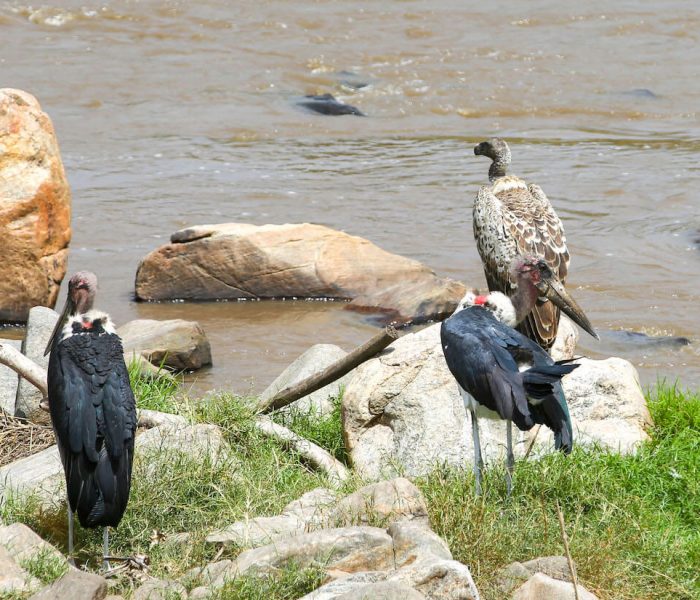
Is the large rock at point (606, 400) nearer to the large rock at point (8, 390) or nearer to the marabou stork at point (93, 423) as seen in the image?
the marabou stork at point (93, 423)

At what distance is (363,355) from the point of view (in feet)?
18.7

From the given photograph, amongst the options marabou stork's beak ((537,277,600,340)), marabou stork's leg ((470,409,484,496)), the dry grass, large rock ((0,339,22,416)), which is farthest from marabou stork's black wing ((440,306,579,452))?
large rock ((0,339,22,416))

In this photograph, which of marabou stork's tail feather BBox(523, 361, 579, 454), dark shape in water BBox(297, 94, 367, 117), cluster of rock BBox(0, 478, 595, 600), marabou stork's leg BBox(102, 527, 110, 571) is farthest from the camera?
dark shape in water BBox(297, 94, 367, 117)

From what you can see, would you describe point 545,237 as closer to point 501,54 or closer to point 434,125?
point 434,125

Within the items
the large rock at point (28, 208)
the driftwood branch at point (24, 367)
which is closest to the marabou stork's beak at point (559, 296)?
the driftwood branch at point (24, 367)

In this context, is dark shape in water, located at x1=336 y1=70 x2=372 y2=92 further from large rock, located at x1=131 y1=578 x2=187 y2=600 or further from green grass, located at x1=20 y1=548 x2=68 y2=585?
large rock, located at x1=131 y1=578 x2=187 y2=600

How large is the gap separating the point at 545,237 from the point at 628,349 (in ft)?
4.80

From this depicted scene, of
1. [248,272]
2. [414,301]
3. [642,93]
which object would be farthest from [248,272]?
[642,93]

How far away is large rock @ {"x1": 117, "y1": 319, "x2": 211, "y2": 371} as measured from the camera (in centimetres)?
738

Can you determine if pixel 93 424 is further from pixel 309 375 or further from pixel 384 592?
pixel 309 375

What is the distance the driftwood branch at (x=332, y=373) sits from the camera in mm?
5551

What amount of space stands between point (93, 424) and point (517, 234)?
350 centimetres

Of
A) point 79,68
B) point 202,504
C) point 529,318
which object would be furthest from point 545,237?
point 79,68

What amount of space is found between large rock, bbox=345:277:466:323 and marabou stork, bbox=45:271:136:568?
4.09 meters
